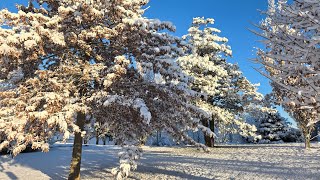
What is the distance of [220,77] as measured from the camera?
81.7ft

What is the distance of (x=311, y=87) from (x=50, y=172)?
41.7 feet

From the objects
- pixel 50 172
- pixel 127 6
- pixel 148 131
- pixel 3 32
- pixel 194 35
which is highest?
pixel 194 35

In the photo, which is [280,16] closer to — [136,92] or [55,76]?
[136,92]

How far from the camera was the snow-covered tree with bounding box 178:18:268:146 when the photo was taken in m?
24.3

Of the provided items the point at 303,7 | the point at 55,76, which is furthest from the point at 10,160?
the point at 303,7

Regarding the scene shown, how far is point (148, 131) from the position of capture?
10.6 metres

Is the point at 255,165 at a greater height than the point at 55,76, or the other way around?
Answer: the point at 55,76

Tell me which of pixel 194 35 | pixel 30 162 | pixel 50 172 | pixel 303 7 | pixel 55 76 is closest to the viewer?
pixel 303 7

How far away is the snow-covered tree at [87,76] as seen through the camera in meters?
8.27

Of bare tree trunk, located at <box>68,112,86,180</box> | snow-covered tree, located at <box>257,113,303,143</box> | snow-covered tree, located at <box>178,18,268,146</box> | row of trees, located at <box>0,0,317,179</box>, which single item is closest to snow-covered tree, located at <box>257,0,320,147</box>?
row of trees, located at <box>0,0,317,179</box>

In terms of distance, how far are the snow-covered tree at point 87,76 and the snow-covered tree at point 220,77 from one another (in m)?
13.5

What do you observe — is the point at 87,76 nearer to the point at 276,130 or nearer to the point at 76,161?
the point at 76,161

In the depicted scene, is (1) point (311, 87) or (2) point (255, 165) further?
(2) point (255, 165)

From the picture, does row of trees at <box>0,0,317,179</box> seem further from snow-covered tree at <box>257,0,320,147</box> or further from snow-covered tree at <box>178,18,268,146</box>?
snow-covered tree at <box>178,18,268,146</box>
